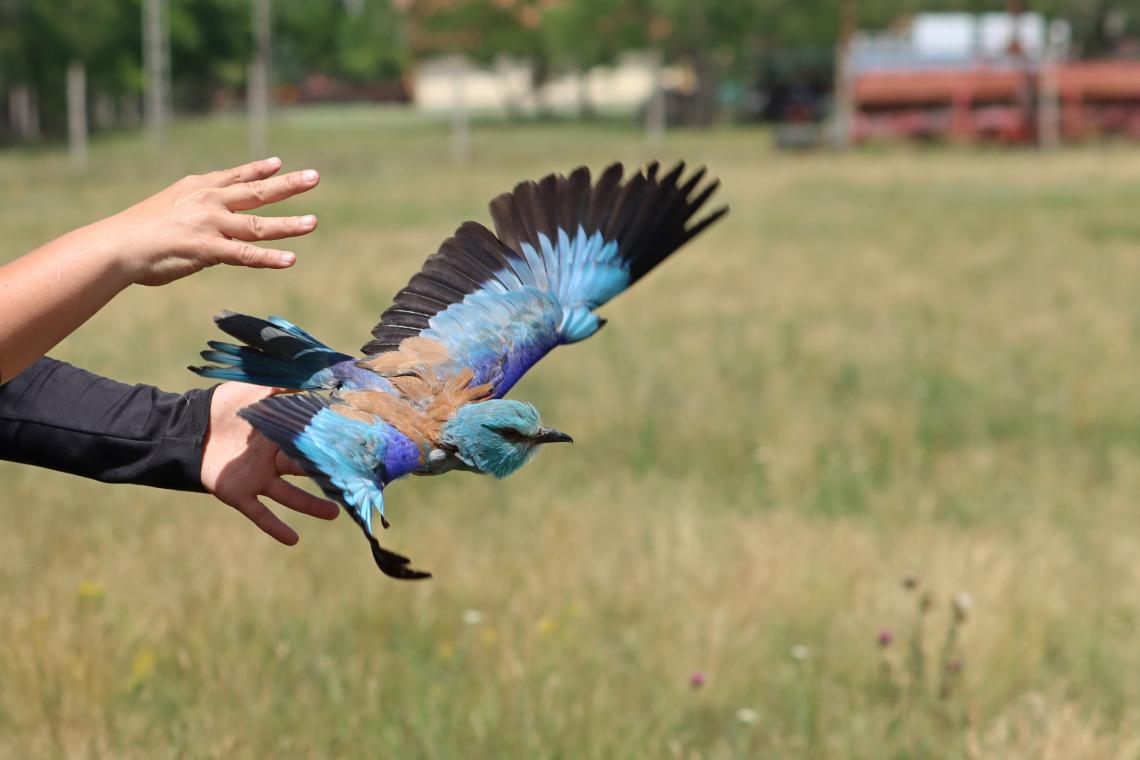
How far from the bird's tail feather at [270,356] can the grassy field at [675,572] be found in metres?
1.23

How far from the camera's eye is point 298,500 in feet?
7.55

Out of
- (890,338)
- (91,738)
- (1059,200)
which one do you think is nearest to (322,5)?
(1059,200)

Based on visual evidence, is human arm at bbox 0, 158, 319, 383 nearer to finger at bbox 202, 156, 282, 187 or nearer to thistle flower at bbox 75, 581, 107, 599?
finger at bbox 202, 156, 282, 187

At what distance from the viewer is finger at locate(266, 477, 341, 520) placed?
2297 millimetres

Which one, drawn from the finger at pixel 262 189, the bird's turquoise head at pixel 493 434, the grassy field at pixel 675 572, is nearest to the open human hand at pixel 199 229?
the finger at pixel 262 189

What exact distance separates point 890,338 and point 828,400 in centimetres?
145

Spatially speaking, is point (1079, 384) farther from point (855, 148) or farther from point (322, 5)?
point (322, 5)

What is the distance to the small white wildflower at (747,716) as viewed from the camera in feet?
11.1

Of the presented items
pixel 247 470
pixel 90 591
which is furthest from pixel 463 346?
pixel 90 591

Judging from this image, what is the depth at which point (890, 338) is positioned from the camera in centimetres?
834

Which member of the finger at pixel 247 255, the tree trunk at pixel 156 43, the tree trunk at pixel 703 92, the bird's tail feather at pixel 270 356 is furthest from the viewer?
the tree trunk at pixel 703 92

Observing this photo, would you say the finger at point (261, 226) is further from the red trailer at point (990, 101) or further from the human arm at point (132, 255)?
the red trailer at point (990, 101)

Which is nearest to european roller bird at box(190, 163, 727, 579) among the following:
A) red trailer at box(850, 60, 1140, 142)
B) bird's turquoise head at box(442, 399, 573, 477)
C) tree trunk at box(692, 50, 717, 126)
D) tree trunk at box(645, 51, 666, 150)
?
bird's turquoise head at box(442, 399, 573, 477)

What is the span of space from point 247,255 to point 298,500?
1.93ft
